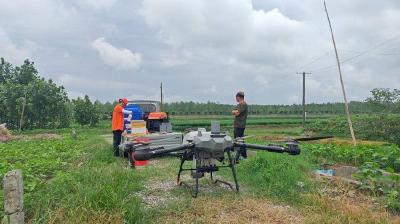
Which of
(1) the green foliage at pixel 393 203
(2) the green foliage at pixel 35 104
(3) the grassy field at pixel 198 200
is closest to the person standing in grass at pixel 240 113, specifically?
(3) the grassy field at pixel 198 200

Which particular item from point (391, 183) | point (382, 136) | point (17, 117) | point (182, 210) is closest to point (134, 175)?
point (182, 210)

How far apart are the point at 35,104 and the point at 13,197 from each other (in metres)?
29.3

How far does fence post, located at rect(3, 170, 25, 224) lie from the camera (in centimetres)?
481

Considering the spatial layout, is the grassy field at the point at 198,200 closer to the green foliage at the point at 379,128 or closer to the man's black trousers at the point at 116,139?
the man's black trousers at the point at 116,139

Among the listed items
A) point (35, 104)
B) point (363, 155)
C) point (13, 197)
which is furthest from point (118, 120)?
point (35, 104)

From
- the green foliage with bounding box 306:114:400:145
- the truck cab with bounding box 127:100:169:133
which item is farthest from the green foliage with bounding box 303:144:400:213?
the green foliage with bounding box 306:114:400:145

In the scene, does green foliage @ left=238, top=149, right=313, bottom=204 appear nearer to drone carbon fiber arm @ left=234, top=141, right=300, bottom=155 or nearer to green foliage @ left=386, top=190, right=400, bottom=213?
drone carbon fiber arm @ left=234, top=141, right=300, bottom=155

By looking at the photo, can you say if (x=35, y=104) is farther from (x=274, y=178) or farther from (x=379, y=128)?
(x=274, y=178)

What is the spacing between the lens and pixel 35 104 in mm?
31938

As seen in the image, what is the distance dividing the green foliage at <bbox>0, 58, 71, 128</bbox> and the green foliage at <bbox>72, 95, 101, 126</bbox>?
4.62 ft

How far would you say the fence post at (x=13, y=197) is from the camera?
481cm

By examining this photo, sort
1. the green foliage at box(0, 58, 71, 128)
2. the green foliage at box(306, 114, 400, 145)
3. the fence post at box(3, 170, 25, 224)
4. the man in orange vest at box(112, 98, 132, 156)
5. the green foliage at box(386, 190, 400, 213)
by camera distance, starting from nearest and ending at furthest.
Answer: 1. the fence post at box(3, 170, 25, 224)
2. the green foliage at box(386, 190, 400, 213)
3. the man in orange vest at box(112, 98, 132, 156)
4. the green foliage at box(306, 114, 400, 145)
5. the green foliage at box(0, 58, 71, 128)

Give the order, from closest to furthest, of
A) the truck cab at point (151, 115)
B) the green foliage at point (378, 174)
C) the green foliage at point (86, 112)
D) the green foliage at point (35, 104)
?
the green foliage at point (378, 174) → the truck cab at point (151, 115) → the green foliage at point (35, 104) → the green foliage at point (86, 112)

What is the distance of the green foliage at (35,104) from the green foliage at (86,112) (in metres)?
1.41
